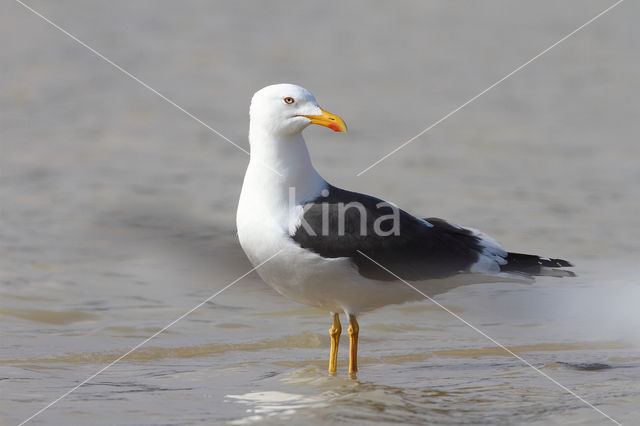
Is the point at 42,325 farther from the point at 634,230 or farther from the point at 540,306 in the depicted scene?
the point at 634,230

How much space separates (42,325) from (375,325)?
99.7 inches

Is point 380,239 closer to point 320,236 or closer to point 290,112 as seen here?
point 320,236

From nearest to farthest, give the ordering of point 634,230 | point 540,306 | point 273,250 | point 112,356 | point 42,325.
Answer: point 273,250, point 112,356, point 42,325, point 540,306, point 634,230

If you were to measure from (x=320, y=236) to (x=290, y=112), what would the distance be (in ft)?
2.55

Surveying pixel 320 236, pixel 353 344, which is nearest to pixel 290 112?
pixel 320 236

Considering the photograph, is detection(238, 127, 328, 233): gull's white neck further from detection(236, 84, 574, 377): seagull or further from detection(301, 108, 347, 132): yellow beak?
detection(301, 108, 347, 132): yellow beak

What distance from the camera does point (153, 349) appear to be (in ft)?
24.5

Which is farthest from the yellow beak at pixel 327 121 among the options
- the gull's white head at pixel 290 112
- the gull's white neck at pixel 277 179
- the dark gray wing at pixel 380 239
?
the dark gray wing at pixel 380 239

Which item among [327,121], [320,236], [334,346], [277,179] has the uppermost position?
[327,121]

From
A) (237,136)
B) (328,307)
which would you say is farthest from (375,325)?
(237,136)

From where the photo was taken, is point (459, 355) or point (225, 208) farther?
point (225, 208)

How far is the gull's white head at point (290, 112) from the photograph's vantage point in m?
6.35

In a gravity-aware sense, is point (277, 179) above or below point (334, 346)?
above

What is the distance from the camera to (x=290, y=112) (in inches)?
251
